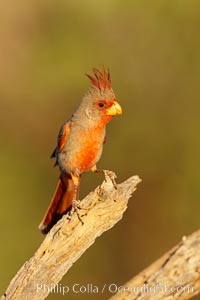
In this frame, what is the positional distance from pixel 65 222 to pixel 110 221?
0.72 feet

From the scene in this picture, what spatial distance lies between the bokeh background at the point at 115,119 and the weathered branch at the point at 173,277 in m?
3.41

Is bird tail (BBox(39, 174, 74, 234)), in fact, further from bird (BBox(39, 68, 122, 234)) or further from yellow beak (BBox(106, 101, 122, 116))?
yellow beak (BBox(106, 101, 122, 116))

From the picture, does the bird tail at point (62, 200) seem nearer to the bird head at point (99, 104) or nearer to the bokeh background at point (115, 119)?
the bird head at point (99, 104)

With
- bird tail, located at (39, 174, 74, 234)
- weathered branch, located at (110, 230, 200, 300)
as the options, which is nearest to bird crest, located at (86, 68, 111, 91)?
bird tail, located at (39, 174, 74, 234)

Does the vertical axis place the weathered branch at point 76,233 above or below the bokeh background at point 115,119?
below

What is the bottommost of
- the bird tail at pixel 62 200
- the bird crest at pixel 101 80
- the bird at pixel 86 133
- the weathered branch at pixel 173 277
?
the weathered branch at pixel 173 277

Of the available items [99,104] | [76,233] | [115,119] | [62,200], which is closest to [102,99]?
[99,104]

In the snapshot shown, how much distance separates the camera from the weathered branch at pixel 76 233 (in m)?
3.77

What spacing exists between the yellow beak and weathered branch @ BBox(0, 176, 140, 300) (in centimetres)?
57

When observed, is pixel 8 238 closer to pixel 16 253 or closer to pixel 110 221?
pixel 16 253

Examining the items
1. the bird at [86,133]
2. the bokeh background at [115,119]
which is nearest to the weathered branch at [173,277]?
the bird at [86,133]

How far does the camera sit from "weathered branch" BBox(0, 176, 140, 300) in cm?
377

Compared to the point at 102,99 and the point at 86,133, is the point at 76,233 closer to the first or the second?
the point at 86,133

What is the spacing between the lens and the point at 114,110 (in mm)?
4359
